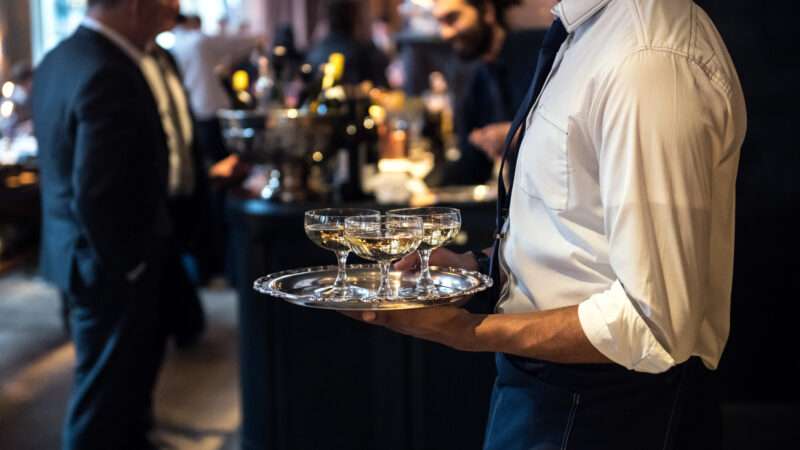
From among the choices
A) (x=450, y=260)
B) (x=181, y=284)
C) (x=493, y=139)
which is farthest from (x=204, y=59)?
(x=450, y=260)

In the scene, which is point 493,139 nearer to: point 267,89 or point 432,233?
point 267,89

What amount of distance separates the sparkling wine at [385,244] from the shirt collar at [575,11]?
1.22 feet

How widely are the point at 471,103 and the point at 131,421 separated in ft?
5.88

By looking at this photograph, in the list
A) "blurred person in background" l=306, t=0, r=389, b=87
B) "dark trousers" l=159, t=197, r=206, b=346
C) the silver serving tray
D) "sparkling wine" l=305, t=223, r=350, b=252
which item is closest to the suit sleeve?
"dark trousers" l=159, t=197, r=206, b=346

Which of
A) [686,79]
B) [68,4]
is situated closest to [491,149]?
[686,79]

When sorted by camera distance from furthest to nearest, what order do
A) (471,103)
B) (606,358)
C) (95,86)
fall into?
1. (471,103)
2. (95,86)
3. (606,358)

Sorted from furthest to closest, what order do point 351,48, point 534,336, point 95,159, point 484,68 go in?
point 351,48 → point 484,68 → point 95,159 → point 534,336

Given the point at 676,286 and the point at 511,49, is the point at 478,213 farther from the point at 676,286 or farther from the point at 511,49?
the point at 676,286

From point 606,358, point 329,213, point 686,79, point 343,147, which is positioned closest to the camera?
point 686,79

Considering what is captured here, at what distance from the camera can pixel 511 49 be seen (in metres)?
3.81

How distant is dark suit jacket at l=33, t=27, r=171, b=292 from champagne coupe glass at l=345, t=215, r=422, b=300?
1847mm

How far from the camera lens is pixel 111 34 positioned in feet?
10.6

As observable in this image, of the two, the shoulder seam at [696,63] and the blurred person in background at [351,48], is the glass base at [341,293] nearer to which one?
the shoulder seam at [696,63]

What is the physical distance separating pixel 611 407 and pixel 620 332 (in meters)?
0.23
